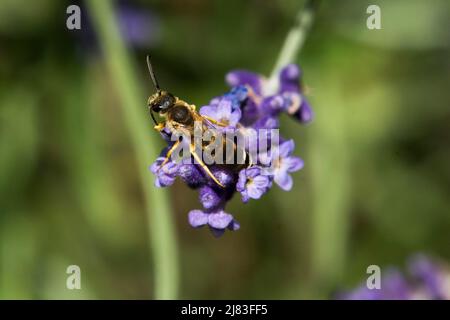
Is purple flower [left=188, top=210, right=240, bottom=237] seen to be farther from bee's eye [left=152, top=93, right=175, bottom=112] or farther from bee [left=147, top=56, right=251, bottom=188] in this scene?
bee's eye [left=152, top=93, right=175, bottom=112]

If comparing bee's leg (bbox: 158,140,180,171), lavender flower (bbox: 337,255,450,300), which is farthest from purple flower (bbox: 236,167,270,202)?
lavender flower (bbox: 337,255,450,300)

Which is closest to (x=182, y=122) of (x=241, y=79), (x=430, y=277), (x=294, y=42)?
(x=241, y=79)

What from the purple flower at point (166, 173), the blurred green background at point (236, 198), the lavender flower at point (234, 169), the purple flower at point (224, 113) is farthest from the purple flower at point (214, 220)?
the blurred green background at point (236, 198)

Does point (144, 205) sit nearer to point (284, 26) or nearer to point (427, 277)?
point (284, 26)

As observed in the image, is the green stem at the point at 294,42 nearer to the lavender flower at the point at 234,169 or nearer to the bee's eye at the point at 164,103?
the lavender flower at the point at 234,169

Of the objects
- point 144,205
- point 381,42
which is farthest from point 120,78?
point 381,42
